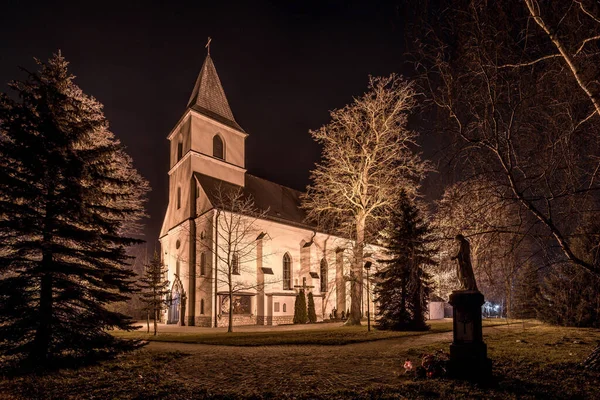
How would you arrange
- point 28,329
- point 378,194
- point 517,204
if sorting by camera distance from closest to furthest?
point 517,204 < point 28,329 < point 378,194

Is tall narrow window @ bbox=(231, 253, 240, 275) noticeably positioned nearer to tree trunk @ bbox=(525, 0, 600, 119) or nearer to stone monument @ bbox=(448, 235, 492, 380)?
stone monument @ bbox=(448, 235, 492, 380)

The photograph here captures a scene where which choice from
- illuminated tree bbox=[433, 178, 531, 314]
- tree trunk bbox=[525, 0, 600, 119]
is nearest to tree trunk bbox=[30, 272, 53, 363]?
illuminated tree bbox=[433, 178, 531, 314]

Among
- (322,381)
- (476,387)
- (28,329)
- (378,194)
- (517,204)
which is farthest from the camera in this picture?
(378,194)

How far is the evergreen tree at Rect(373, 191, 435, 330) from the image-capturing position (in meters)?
18.5

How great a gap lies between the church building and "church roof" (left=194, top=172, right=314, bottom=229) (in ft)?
0.35

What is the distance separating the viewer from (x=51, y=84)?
10.4 m

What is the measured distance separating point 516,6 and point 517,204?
3587 mm

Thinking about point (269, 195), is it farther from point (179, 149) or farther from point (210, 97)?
point (210, 97)

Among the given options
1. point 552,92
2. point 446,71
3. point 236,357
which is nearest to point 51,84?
point 236,357

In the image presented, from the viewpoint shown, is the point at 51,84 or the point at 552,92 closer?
the point at 552,92

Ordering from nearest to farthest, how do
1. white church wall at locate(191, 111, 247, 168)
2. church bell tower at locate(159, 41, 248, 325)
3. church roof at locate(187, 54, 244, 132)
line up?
church bell tower at locate(159, 41, 248, 325), white church wall at locate(191, 111, 247, 168), church roof at locate(187, 54, 244, 132)

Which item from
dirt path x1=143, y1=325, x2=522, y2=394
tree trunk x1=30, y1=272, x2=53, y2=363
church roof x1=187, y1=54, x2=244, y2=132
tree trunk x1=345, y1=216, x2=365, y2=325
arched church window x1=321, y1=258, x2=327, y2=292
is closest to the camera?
dirt path x1=143, y1=325, x2=522, y2=394

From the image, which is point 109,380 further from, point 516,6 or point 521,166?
point 516,6

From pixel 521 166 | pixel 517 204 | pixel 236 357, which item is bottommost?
pixel 236 357
